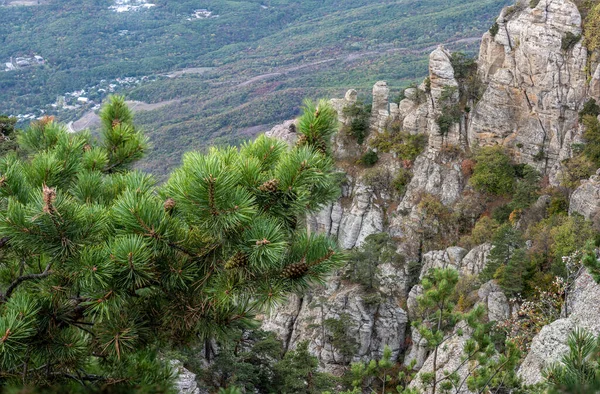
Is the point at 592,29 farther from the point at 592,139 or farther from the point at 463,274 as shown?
the point at 463,274

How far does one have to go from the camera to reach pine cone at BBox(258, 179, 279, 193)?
176 inches

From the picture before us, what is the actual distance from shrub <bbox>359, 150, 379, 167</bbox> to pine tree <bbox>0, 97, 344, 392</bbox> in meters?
32.2

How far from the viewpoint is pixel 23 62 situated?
12588 centimetres

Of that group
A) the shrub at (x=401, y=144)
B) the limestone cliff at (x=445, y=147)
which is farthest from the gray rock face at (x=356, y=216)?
the shrub at (x=401, y=144)

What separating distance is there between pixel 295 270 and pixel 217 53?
139m

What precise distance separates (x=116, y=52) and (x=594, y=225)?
130m

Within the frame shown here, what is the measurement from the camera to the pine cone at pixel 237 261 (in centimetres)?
446

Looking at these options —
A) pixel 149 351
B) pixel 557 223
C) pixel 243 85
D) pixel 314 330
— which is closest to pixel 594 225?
pixel 557 223

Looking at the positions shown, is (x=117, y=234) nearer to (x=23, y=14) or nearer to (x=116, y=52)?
(x=116, y=52)

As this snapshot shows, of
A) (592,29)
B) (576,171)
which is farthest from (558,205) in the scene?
(592,29)

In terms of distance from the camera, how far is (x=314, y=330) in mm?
29969

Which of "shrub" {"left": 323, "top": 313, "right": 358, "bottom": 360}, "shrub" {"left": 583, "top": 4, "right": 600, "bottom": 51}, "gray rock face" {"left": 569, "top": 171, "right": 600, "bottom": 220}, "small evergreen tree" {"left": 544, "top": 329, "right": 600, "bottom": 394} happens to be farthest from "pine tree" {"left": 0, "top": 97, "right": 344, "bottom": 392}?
"shrub" {"left": 583, "top": 4, "right": 600, "bottom": 51}

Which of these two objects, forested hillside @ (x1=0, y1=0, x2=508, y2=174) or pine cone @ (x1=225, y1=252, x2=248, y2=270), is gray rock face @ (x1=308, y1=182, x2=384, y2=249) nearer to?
pine cone @ (x1=225, y1=252, x2=248, y2=270)

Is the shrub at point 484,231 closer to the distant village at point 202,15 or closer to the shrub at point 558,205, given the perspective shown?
the shrub at point 558,205
